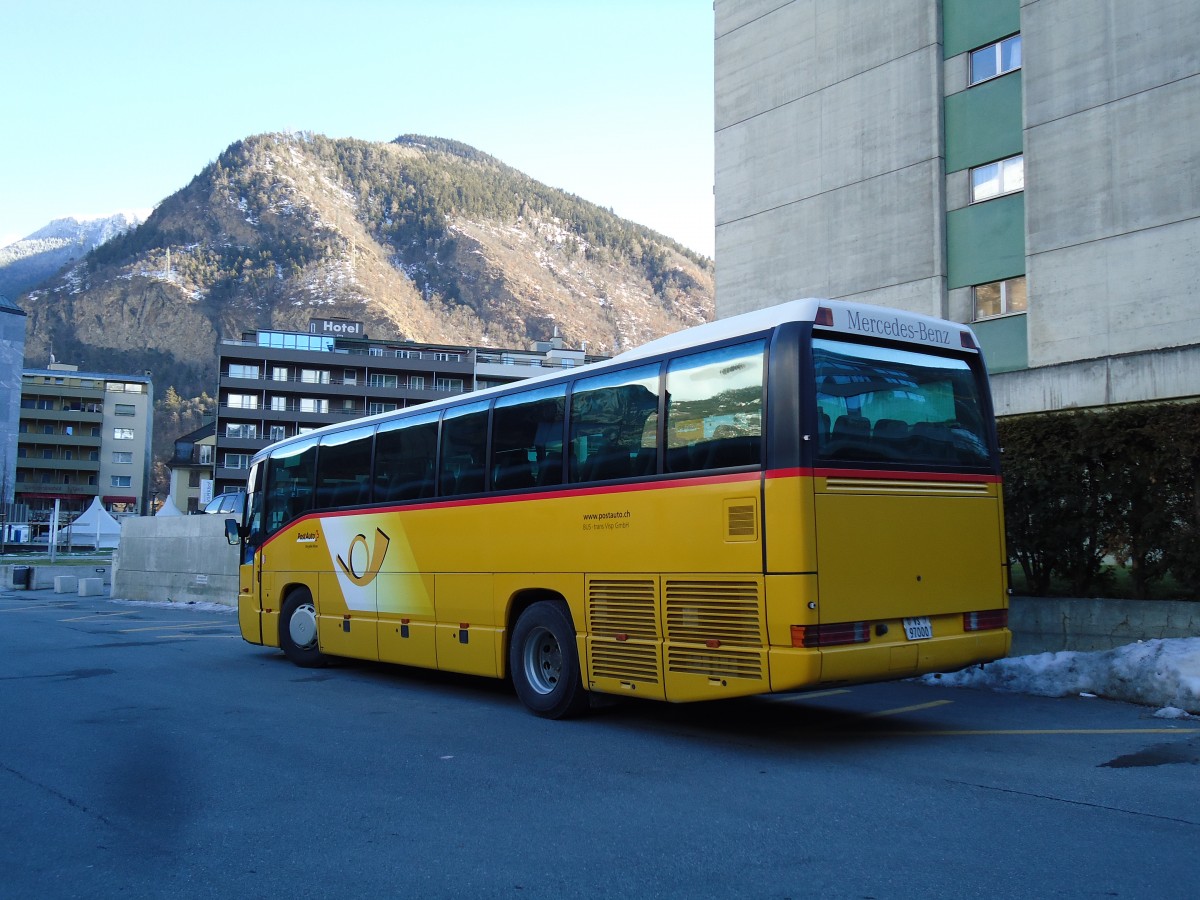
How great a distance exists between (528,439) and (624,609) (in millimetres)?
2234

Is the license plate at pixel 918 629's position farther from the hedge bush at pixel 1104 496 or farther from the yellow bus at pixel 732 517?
the hedge bush at pixel 1104 496

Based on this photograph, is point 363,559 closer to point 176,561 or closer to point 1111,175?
point 176,561

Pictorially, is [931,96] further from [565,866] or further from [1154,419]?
[565,866]

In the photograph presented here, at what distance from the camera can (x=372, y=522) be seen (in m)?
12.8

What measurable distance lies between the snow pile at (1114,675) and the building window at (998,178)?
18313 millimetres

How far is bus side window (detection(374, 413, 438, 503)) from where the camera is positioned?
1190cm

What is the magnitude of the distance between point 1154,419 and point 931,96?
63.7 ft

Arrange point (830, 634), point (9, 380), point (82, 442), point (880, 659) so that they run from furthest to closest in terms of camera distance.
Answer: point (82, 442) → point (9, 380) → point (880, 659) → point (830, 634)

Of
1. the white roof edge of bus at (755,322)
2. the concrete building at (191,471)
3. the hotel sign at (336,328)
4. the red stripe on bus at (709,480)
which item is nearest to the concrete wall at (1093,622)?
the red stripe on bus at (709,480)

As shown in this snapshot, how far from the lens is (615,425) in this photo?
9.22 meters

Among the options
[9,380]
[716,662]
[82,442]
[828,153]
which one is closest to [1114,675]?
[716,662]

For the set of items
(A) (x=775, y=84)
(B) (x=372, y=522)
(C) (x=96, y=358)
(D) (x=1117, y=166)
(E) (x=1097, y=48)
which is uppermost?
(C) (x=96, y=358)

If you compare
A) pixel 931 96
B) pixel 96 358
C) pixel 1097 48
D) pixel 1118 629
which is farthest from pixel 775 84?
pixel 96 358

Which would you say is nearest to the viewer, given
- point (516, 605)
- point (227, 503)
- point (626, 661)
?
point (626, 661)
